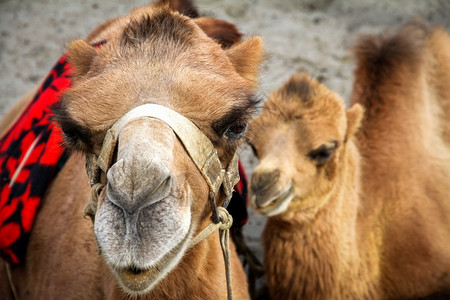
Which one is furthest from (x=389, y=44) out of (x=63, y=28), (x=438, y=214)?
(x=63, y=28)

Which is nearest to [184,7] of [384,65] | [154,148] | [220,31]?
[220,31]

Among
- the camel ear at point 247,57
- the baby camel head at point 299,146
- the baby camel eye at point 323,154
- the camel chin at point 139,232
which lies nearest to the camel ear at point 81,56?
the camel ear at point 247,57

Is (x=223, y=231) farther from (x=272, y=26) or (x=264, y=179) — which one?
(x=272, y=26)

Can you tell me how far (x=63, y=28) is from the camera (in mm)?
6633

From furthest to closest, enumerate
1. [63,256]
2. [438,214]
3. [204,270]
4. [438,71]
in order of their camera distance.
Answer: [438,71] → [438,214] → [63,256] → [204,270]

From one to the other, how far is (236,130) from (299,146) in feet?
4.67

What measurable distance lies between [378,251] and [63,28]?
5089 mm

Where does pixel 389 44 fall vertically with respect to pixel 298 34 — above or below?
above

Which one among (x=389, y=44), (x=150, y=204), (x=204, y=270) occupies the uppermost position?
(x=389, y=44)

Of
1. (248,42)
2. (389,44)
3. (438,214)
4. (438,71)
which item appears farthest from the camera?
(438,71)

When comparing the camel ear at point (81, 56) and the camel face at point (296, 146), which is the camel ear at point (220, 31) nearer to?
the camel ear at point (81, 56)

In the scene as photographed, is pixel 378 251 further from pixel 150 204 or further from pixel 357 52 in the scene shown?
pixel 150 204

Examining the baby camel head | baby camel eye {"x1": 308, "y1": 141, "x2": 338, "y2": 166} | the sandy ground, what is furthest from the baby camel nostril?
the sandy ground

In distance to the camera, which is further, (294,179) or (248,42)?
(294,179)
